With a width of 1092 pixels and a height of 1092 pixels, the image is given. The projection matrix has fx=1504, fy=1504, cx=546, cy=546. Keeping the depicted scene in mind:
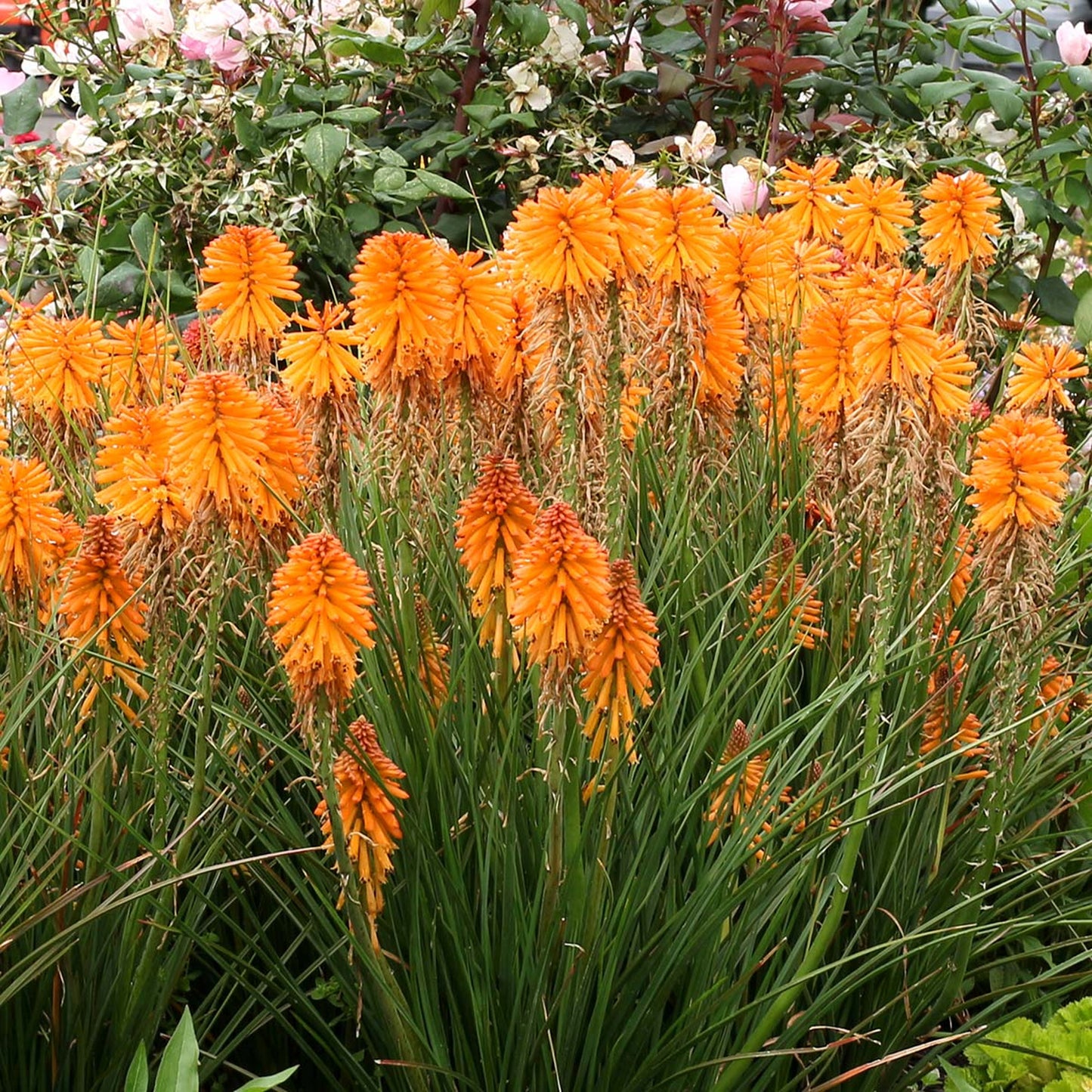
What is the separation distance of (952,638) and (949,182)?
0.84m

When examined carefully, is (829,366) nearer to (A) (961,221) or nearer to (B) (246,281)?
(A) (961,221)

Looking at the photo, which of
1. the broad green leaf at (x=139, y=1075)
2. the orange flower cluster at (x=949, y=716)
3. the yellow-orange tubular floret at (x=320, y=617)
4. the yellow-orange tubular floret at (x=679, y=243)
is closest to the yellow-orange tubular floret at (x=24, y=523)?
the yellow-orange tubular floret at (x=320, y=617)

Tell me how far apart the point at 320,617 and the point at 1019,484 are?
1021 millimetres

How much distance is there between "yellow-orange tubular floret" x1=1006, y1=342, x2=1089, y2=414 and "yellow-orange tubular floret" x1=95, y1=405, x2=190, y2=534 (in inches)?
59.3

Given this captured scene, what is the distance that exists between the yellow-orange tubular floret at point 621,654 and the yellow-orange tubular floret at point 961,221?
1.23 metres

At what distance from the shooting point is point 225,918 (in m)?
1.94

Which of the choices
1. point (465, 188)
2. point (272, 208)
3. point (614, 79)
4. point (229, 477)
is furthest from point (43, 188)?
point (229, 477)

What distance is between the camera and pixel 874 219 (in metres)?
3.06

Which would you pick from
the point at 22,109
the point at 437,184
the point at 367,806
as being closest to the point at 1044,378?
the point at 367,806

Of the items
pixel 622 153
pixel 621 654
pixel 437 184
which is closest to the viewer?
pixel 621 654

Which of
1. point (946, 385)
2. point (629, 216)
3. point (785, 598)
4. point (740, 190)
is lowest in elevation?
point (785, 598)

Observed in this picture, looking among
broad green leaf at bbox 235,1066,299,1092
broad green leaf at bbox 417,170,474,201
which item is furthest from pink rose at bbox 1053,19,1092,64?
broad green leaf at bbox 235,1066,299,1092

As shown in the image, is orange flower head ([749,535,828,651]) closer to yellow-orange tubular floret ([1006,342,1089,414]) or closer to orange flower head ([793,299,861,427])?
orange flower head ([793,299,861,427])

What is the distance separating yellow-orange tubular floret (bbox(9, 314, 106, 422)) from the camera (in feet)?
8.43
